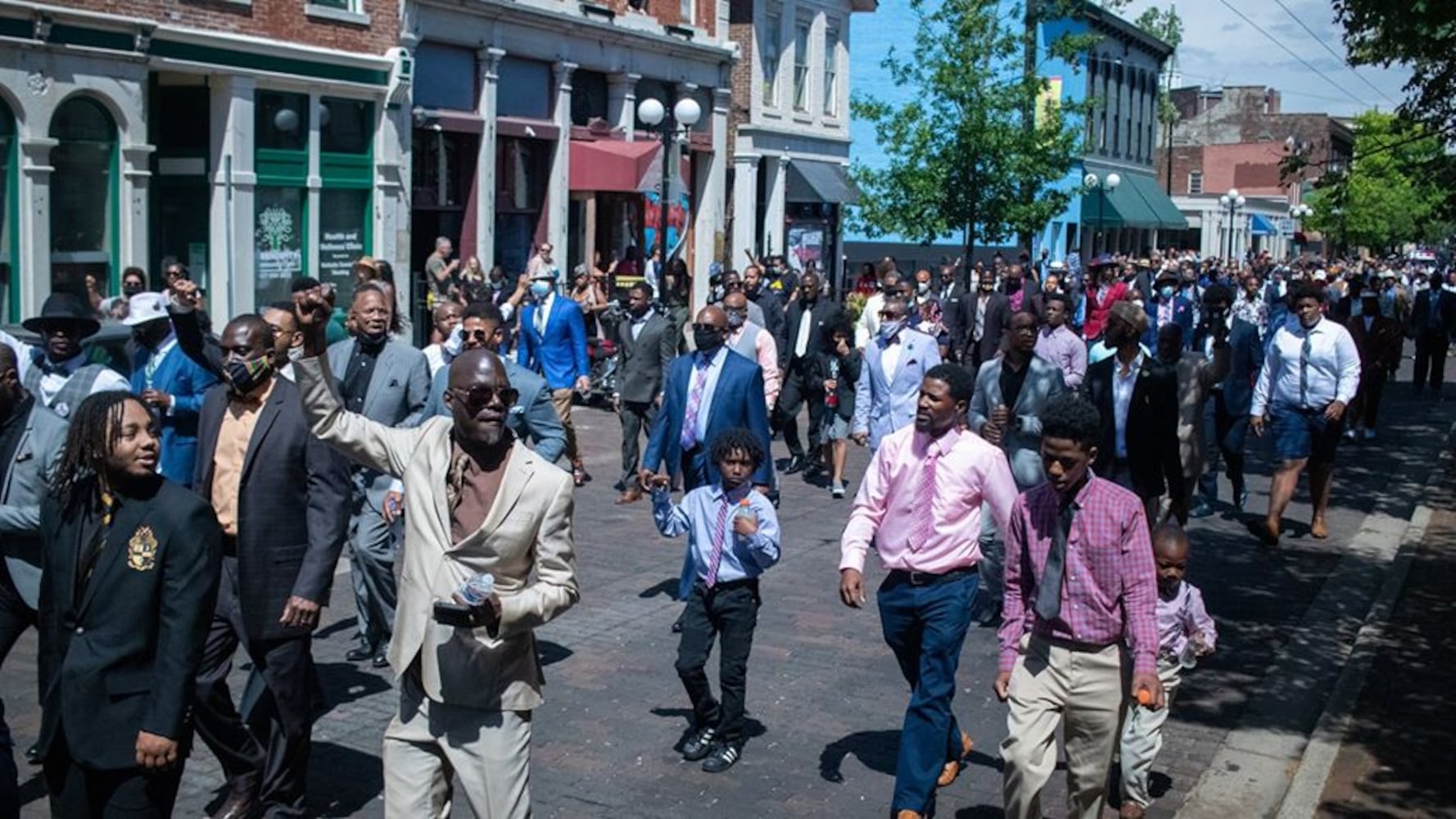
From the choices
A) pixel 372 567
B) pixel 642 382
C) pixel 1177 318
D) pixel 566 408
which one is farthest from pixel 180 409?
pixel 1177 318

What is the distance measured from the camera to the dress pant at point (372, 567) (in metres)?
8.65

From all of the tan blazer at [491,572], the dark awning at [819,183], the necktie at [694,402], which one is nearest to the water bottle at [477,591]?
the tan blazer at [491,572]

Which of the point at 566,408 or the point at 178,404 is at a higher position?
the point at 178,404

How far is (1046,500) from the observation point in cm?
587

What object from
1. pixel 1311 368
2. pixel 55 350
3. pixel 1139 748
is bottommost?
pixel 1139 748

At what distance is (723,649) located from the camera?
7523mm

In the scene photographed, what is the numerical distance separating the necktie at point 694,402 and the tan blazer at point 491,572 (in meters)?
4.36

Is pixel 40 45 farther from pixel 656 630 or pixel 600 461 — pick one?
pixel 656 630

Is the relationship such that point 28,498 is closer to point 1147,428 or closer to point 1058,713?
point 1058,713

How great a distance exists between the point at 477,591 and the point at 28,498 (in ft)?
8.57

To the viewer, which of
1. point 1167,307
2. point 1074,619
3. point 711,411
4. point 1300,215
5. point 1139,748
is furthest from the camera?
point 1300,215

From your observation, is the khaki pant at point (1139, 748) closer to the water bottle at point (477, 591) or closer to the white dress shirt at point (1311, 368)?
the water bottle at point (477, 591)

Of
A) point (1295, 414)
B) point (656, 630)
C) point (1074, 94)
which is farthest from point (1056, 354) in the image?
point (1074, 94)

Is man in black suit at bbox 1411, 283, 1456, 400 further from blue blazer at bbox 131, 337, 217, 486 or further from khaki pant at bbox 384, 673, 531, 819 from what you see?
khaki pant at bbox 384, 673, 531, 819
